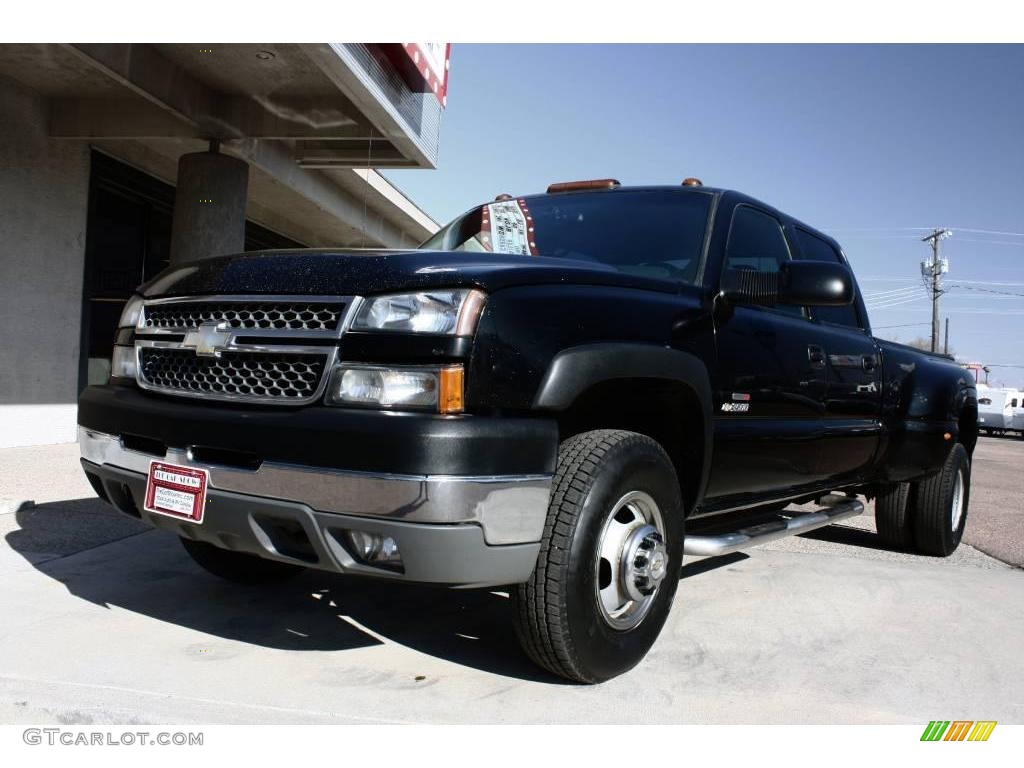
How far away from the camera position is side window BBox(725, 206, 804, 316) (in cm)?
360

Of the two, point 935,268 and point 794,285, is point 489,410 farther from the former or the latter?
point 935,268

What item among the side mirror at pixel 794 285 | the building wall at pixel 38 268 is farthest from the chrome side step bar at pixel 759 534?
the building wall at pixel 38 268

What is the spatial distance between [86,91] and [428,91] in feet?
13.2

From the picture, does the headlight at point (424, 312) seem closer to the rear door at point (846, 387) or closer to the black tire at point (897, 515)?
the rear door at point (846, 387)

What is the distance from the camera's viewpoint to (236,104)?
1073 cm

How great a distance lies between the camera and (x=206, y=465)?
244cm

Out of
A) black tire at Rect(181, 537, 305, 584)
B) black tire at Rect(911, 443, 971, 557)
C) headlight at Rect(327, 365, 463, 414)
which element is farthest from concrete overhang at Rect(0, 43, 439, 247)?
headlight at Rect(327, 365, 463, 414)

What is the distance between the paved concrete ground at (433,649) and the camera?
2.56 metres

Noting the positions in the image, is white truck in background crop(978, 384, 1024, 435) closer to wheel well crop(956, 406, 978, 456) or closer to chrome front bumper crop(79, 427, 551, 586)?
wheel well crop(956, 406, 978, 456)

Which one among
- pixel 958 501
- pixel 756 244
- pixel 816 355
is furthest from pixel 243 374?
pixel 958 501

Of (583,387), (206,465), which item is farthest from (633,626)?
(206,465)

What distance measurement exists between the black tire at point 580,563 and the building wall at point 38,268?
8197 mm

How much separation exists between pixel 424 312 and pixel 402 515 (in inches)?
21.4

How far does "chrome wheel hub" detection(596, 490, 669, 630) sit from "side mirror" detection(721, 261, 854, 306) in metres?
0.97
